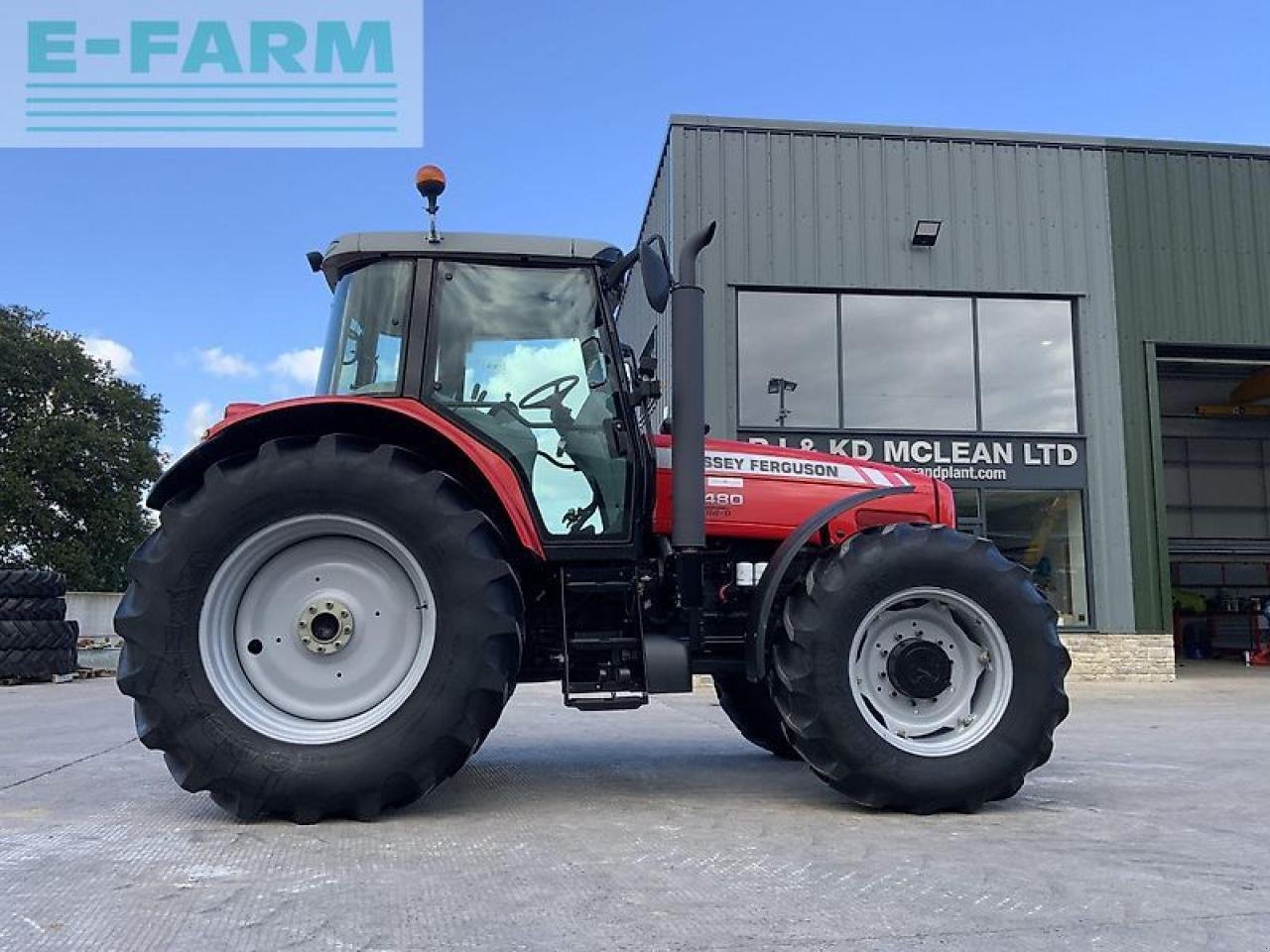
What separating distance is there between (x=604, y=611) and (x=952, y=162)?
11.5m

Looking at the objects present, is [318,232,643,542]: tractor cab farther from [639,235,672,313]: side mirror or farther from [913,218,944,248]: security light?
[913,218,944,248]: security light

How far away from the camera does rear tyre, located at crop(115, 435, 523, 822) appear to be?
Result: 12.4ft

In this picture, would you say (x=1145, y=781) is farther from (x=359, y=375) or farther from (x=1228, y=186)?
(x=1228, y=186)

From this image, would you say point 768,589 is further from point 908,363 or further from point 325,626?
point 908,363

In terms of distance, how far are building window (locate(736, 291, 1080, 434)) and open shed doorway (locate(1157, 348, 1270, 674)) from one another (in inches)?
343

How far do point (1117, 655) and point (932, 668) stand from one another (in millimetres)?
10703

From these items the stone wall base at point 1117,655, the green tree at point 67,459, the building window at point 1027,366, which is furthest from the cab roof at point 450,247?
the green tree at point 67,459

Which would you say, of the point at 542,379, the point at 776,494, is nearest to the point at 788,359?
the point at 776,494

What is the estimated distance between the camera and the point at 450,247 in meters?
4.48

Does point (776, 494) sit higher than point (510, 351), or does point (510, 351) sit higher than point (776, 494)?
point (510, 351)

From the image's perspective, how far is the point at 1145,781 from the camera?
200 inches

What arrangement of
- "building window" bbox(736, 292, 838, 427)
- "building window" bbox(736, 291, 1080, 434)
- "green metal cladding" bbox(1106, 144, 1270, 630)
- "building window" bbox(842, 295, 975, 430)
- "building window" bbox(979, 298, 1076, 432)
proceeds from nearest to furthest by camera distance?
"building window" bbox(736, 292, 838, 427) < "building window" bbox(736, 291, 1080, 434) < "building window" bbox(842, 295, 975, 430) < "building window" bbox(979, 298, 1076, 432) < "green metal cladding" bbox(1106, 144, 1270, 630)

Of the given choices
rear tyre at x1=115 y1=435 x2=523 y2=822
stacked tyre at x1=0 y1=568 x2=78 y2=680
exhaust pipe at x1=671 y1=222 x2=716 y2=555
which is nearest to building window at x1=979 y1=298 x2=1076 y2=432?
exhaust pipe at x1=671 y1=222 x2=716 y2=555

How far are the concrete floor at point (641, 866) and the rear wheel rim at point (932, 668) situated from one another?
0.41 metres
